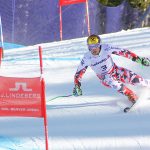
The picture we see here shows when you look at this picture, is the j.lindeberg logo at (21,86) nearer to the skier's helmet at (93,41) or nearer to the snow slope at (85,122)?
the snow slope at (85,122)

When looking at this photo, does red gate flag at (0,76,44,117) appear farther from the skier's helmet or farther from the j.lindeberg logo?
the skier's helmet

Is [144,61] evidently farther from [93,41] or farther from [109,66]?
[93,41]

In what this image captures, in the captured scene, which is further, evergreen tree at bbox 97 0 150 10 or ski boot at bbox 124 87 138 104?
evergreen tree at bbox 97 0 150 10

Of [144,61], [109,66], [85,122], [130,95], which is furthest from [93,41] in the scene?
[85,122]

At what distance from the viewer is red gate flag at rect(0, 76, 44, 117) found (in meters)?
5.63

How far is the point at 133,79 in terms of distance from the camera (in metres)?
7.57

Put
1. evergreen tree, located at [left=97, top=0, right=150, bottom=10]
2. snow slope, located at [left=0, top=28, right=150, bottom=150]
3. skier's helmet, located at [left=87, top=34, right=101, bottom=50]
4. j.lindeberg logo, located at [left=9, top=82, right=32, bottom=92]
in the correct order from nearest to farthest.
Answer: j.lindeberg logo, located at [left=9, top=82, right=32, bottom=92], snow slope, located at [left=0, top=28, right=150, bottom=150], skier's helmet, located at [left=87, top=34, right=101, bottom=50], evergreen tree, located at [left=97, top=0, right=150, bottom=10]

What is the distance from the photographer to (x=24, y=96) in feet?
18.5

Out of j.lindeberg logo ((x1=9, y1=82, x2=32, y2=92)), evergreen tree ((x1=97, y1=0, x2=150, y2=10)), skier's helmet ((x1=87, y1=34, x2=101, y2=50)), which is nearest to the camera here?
j.lindeberg logo ((x1=9, y1=82, x2=32, y2=92))

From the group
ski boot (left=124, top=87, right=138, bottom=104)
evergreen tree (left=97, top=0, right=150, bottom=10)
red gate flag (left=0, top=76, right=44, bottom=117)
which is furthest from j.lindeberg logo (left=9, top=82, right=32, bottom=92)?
evergreen tree (left=97, top=0, right=150, bottom=10)

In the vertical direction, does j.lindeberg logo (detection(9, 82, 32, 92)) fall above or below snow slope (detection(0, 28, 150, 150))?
above

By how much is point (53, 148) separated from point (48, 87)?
11.4 feet

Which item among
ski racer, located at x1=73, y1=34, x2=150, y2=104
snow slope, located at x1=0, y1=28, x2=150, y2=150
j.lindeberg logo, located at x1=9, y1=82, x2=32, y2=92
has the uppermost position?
ski racer, located at x1=73, y1=34, x2=150, y2=104

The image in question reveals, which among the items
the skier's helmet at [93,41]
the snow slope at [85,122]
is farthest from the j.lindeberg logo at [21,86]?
the skier's helmet at [93,41]
